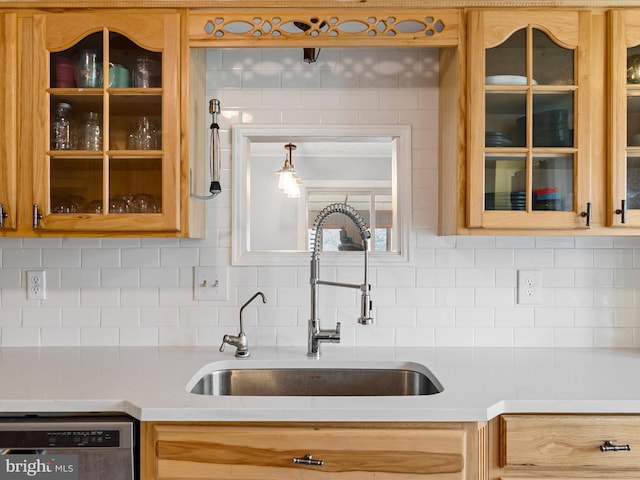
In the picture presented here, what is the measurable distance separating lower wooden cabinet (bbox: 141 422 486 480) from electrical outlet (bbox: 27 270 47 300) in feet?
3.09

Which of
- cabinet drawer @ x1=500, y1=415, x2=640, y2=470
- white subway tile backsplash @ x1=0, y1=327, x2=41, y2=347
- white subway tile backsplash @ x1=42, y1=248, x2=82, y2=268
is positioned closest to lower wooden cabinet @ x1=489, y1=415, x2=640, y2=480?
cabinet drawer @ x1=500, y1=415, x2=640, y2=470

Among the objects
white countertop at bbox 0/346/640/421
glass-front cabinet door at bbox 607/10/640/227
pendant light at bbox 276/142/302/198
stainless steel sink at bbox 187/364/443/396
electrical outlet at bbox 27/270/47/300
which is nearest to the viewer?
white countertop at bbox 0/346/640/421

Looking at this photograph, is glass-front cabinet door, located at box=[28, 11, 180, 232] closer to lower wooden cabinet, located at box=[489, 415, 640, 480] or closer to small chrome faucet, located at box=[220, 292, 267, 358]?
small chrome faucet, located at box=[220, 292, 267, 358]

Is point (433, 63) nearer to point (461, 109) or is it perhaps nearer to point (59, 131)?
point (461, 109)

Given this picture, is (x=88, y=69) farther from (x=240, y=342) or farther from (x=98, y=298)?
(x=240, y=342)

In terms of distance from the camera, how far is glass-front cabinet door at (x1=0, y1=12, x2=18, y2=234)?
4.95 feet

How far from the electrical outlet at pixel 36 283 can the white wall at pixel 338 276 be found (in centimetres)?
3

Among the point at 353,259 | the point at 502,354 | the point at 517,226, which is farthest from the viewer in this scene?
the point at 353,259

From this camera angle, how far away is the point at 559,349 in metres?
1.79

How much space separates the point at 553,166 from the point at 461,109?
0.35 meters

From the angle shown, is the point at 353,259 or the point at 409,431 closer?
the point at 409,431

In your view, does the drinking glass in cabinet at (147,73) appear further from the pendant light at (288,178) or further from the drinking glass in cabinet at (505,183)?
the drinking glass in cabinet at (505,183)

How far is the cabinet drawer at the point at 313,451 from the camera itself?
118 centimetres

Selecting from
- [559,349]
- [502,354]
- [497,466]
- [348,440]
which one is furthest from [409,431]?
[559,349]
